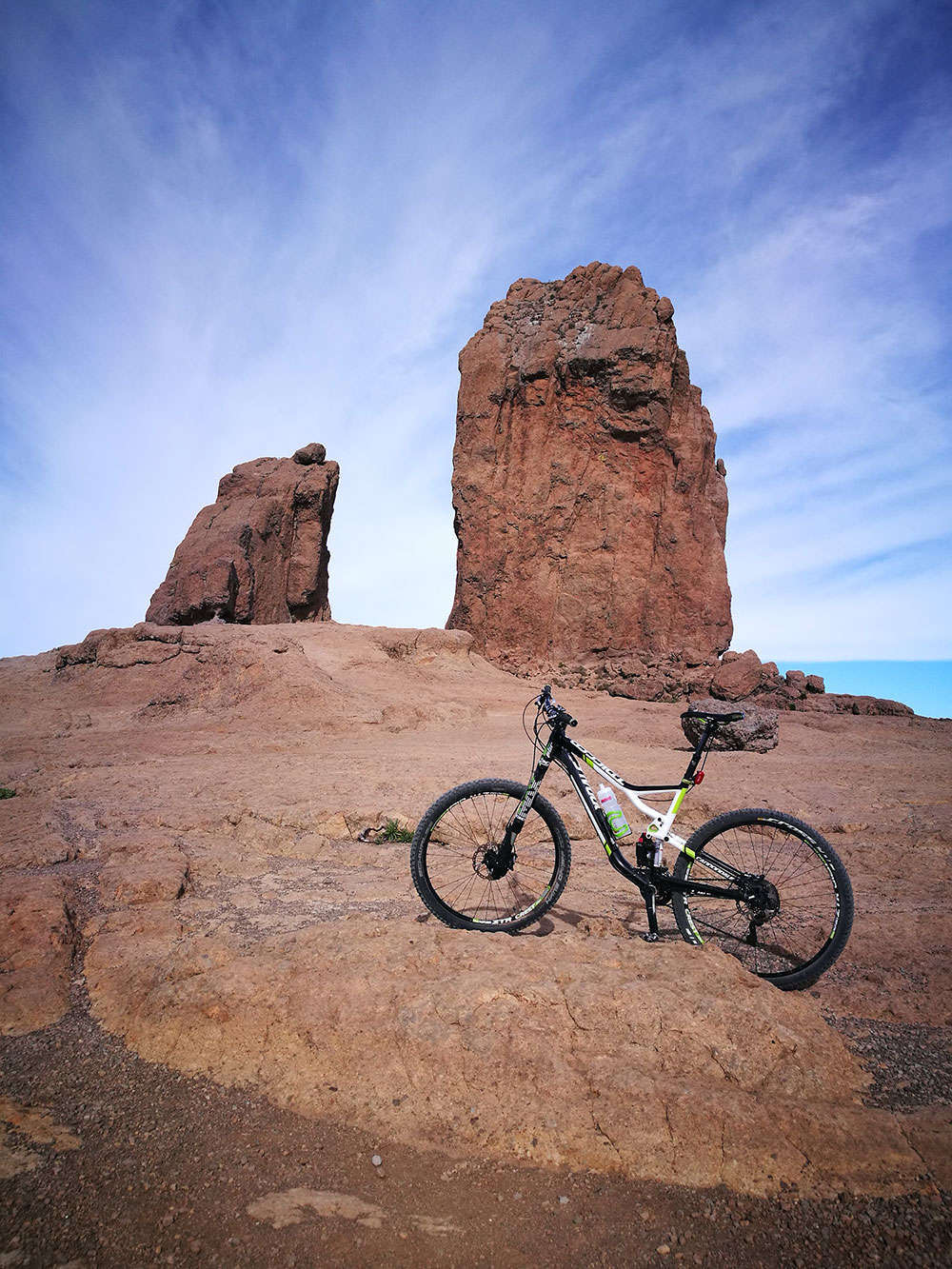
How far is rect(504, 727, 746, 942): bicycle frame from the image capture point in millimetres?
3199

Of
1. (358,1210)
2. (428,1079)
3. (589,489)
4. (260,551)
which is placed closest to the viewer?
(358,1210)

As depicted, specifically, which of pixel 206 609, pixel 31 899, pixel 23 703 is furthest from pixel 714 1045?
pixel 206 609

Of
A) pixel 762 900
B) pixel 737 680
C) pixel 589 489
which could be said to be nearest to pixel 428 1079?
pixel 762 900

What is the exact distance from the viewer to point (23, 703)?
42.4ft

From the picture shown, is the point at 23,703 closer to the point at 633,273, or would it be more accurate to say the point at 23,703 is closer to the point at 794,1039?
the point at 794,1039

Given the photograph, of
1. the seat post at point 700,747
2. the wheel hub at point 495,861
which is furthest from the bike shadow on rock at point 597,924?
the seat post at point 700,747

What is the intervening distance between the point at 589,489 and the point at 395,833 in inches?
719

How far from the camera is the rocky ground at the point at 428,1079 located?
167 centimetres

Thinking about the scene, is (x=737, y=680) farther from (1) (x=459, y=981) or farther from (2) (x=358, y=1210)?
(2) (x=358, y=1210)

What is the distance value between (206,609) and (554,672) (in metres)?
11.0

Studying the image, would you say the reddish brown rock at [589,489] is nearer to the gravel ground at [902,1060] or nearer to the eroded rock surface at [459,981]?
the eroded rock surface at [459,981]

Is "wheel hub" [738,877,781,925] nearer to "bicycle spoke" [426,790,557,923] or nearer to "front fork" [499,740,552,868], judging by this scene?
"bicycle spoke" [426,790,557,923]

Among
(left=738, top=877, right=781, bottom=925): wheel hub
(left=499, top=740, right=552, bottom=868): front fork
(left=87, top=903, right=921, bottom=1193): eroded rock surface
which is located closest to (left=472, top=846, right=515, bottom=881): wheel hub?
(left=499, top=740, right=552, bottom=868): front fork

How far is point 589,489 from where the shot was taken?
21969mm
